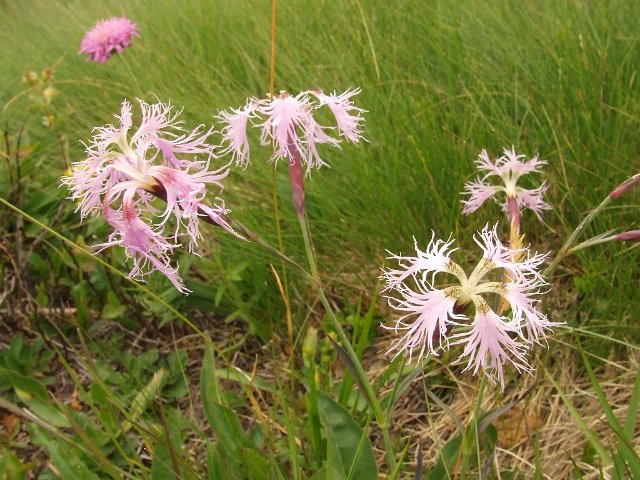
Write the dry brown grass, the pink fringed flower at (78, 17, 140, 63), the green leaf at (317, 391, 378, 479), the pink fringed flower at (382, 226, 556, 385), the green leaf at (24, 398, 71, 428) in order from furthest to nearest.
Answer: the pink fringed flower at (78, 17, 140, 63) → the green leaf at (24, 398, 71, 428) → the dry brown grass → the green leaf at (317, 391, 378, 479) → the pink fringed flower at (382, 226, 556, 385)

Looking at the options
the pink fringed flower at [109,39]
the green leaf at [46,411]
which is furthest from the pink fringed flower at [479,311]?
the pink fringed flower at [109,39]

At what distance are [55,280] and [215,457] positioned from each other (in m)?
0.88

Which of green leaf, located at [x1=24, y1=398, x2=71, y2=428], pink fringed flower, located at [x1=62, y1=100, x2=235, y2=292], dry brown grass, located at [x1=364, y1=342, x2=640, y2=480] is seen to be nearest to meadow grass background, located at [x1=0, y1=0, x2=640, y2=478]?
dry brown grass, located at [x1=364, y1=342, x2=640, y2=480]

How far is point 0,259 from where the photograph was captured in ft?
5.97

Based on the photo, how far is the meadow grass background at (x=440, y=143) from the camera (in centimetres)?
140

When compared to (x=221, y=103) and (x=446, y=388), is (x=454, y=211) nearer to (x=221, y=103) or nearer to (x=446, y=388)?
(x=446, y=388)

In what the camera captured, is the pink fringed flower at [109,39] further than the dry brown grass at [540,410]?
Yes

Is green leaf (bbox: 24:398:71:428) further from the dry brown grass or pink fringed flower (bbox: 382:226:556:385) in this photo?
pink fringed flower (bbox: 382:226:556:385)

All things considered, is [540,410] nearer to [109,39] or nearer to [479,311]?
[479,311]

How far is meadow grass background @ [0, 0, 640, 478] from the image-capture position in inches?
55.1

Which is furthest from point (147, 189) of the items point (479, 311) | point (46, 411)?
point (46, 411)

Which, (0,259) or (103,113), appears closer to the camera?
(0,259)

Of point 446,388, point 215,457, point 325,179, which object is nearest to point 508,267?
point 215,457

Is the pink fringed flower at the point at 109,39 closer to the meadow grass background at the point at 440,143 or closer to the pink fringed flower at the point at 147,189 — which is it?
the meadow grass background at the point at 440,143
